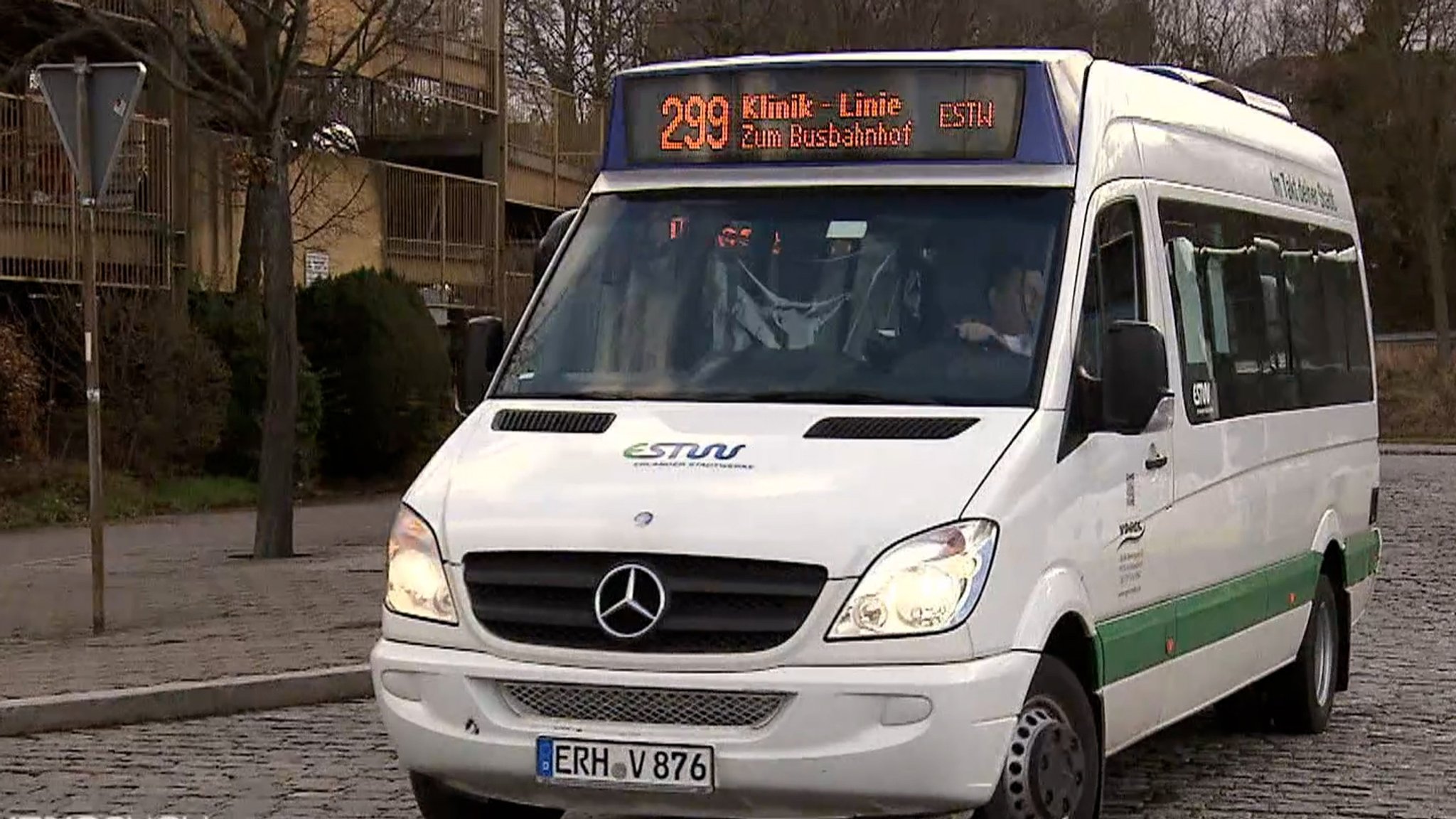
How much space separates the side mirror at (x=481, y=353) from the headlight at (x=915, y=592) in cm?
217

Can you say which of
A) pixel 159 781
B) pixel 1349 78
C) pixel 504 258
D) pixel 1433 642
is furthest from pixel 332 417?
pixel 1349 78

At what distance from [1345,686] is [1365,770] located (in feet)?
6.10

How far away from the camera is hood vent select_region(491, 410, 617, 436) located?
7375 mm

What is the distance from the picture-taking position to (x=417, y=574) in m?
7.04

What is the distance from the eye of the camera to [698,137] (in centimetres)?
816

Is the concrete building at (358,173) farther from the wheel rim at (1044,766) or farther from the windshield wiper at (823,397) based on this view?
the wheel rim at (1044,766)

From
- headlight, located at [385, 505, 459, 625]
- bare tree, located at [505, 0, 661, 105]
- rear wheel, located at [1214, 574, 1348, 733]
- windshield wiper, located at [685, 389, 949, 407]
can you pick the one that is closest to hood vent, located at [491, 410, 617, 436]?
windshield wiper, located at [685, 389, 949, 407]

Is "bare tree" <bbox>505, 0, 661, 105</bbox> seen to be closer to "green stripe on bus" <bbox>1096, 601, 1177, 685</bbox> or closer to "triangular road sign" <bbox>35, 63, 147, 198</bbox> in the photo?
"triangular road sign" <bbox>35, 63, 147, 198</bbox>

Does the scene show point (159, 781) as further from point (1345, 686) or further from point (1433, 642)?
point (1433, 642)

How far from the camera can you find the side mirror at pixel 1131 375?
7359 millimetres

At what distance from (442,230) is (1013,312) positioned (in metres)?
27.0

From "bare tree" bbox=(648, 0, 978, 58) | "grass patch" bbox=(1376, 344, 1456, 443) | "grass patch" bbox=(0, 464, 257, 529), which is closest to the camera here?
"grass patch" bbox=(0, 464, 257, 529)

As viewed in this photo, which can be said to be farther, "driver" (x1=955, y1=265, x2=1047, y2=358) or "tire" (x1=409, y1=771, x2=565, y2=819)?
"driver" (x1=955, y1=265, x2=1047, y2=358)

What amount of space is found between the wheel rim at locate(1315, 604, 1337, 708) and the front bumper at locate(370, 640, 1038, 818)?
166 inches
